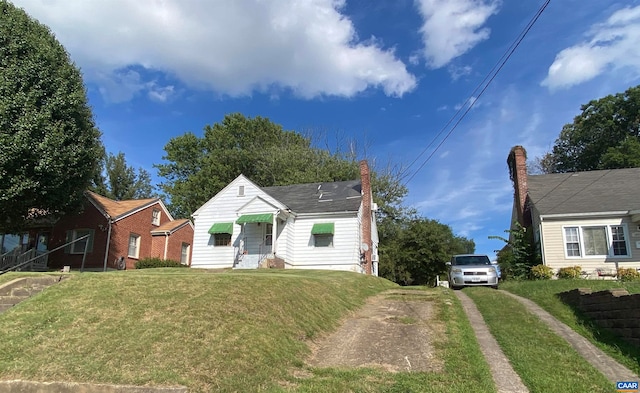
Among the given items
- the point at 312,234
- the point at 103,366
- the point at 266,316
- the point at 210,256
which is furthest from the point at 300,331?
the point at 210,256

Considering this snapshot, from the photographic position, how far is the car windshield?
18031mm

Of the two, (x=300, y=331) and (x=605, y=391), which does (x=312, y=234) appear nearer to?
(x=300, y=331)

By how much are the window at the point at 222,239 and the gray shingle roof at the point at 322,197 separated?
403cm

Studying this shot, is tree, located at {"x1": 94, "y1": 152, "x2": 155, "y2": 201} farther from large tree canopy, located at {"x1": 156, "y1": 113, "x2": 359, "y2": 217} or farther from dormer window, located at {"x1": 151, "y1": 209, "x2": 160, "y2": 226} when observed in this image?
dormer window, located at {"x1": 151, "y1": 209, "x2": 160, "y2": 226}

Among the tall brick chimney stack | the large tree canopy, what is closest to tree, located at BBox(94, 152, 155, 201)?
the large tree canopy

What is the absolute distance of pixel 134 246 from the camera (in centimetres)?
2905

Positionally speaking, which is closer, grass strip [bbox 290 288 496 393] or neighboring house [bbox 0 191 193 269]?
grass strip [bbox 290 288 496 393]

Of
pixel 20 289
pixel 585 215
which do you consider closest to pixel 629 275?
pixel 585 215

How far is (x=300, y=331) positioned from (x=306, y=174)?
31.3 m

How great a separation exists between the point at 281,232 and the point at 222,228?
345cm

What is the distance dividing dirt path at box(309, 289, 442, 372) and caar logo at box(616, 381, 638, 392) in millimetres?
2422

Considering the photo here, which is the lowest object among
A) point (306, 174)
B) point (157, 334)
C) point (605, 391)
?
point (605, 391)

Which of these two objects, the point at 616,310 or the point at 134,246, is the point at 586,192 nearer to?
the point at 616,310

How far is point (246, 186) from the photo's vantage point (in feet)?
81.9
